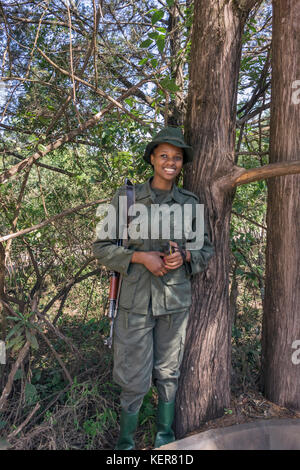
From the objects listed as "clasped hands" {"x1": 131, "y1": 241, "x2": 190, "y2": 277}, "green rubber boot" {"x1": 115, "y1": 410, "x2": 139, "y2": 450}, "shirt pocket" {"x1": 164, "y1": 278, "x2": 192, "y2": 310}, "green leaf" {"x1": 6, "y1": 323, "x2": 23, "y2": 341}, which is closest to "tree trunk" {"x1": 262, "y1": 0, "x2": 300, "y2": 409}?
"shirt pocket" {"x1": 164, "y1": 278, "x2": 192, "y2": 310}

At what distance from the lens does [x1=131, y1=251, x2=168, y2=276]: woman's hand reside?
2.28 m

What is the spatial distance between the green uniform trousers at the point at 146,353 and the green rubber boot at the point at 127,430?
0.04 m

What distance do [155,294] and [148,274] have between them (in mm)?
139

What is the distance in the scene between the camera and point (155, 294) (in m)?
2.38

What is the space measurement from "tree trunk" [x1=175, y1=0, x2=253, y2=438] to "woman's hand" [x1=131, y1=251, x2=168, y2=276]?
0.48 m

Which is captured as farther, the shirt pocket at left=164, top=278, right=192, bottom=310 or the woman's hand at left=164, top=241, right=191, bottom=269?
the shirt pocket at left=164, top=278, right=192, bottom=310

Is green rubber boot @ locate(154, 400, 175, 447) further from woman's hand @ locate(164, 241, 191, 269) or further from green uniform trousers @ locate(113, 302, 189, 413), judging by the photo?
woman's hand @ locate(164, 241, 191, 269)

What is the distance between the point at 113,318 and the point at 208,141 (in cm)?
142

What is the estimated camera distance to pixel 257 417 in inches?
106

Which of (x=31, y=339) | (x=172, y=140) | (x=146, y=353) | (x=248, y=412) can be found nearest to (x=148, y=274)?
(x=146, y=353)

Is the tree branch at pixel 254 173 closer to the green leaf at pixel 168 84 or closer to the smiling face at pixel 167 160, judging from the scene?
the smiling face at pixel 167 160
